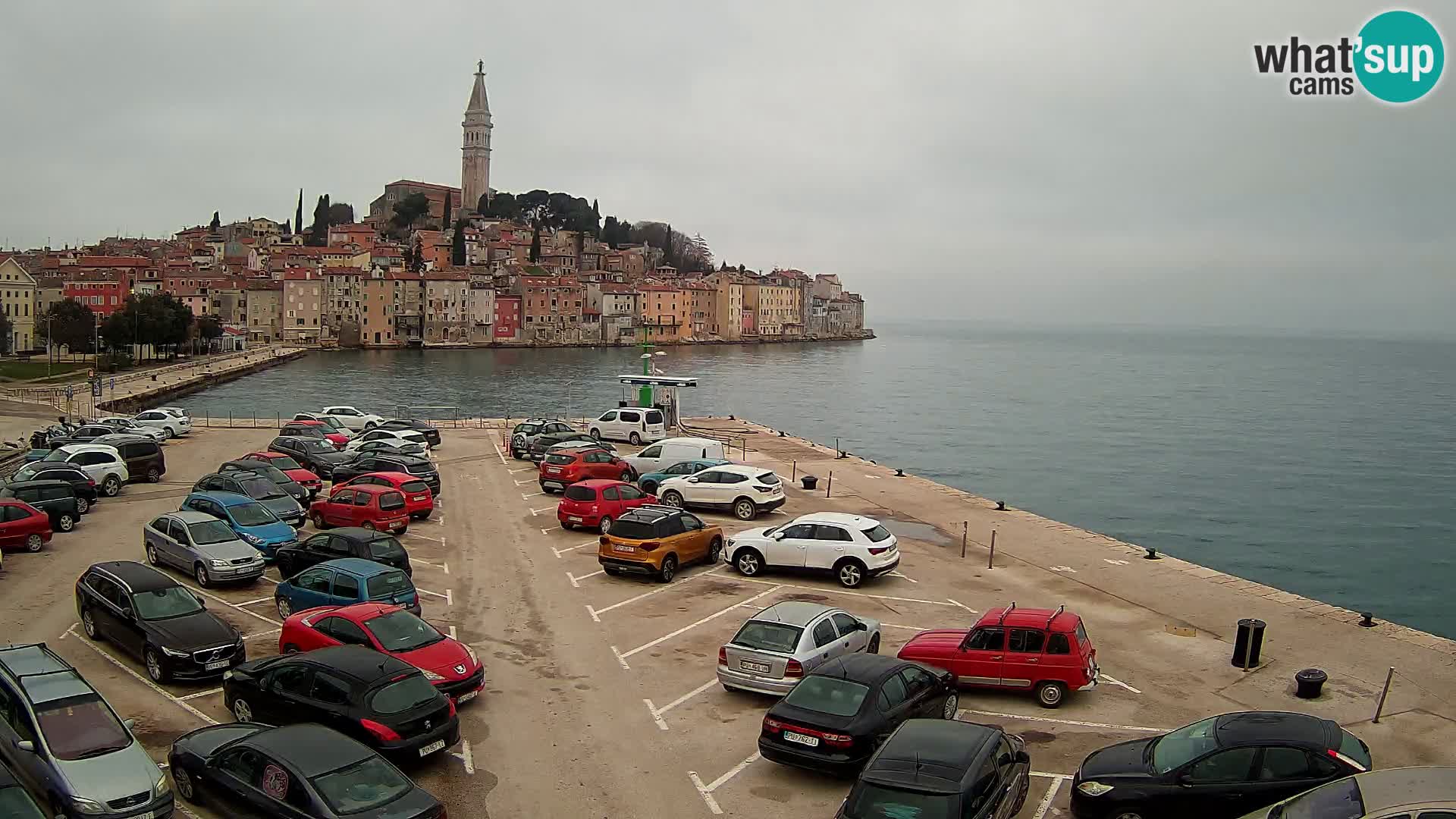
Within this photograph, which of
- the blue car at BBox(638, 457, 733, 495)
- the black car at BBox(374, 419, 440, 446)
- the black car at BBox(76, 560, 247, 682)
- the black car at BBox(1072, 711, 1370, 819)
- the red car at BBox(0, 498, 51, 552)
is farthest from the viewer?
the black car at BBox(374, 419, 440, 446)

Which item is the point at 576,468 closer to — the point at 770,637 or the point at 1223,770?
the point at 770,637

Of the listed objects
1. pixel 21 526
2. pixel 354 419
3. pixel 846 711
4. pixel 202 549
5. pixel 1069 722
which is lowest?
pixel 1069 722

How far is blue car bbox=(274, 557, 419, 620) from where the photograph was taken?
14.0 m

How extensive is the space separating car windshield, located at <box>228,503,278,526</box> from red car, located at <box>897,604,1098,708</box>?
1242 centimetres

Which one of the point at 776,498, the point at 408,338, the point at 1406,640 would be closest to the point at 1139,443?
the point at 776,498

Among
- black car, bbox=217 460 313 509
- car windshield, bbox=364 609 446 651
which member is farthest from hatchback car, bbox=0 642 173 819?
black car, bbox=217 460 313 509

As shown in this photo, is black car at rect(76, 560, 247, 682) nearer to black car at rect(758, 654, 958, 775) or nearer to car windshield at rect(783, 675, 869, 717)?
black car at rect(758, 654, 958, 775)

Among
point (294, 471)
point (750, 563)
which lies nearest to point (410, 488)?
point (294, 471)

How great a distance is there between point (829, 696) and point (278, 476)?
17.6 m

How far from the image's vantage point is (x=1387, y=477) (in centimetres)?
5428

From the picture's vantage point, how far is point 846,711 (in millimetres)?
9727

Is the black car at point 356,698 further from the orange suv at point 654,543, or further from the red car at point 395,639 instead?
the orange suv at point 654,543

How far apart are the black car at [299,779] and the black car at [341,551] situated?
7.36 meters

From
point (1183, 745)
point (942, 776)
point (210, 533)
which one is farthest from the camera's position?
Result: point (210, 533)
